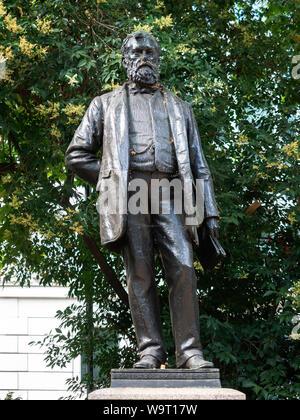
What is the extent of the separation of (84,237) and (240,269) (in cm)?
193

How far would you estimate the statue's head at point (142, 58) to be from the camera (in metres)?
6.02

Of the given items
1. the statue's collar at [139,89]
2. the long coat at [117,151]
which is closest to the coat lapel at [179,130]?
the long coat at [117,151]

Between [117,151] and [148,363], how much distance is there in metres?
1.44

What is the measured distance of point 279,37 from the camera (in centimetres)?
1125

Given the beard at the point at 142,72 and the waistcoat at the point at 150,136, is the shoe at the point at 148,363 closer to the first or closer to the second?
the waistcoat at the point at 150,136

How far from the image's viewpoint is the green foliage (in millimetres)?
9281

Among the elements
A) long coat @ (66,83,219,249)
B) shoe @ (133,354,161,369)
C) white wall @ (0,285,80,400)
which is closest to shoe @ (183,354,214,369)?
shoe @ (133,354,161,369)

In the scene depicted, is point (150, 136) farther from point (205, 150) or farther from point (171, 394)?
point (205, 150)

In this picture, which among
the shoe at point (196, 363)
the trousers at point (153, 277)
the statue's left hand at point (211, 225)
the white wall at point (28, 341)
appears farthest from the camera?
the white wall at point (28, 341)

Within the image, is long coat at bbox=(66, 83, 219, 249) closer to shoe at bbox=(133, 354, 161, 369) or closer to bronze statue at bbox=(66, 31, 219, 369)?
bronze statue at bbox=(66, 31, 219, 369)

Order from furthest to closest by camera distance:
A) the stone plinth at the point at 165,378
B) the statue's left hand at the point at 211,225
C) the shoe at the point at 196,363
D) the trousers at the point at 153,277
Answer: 1. the statue's left hand at the point at 211,225
2. the trousers at the point at 153,277
3. the shoe at the point at 196,363
4. the stone plinth at the point at 165,378

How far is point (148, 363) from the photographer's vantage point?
539 cm
